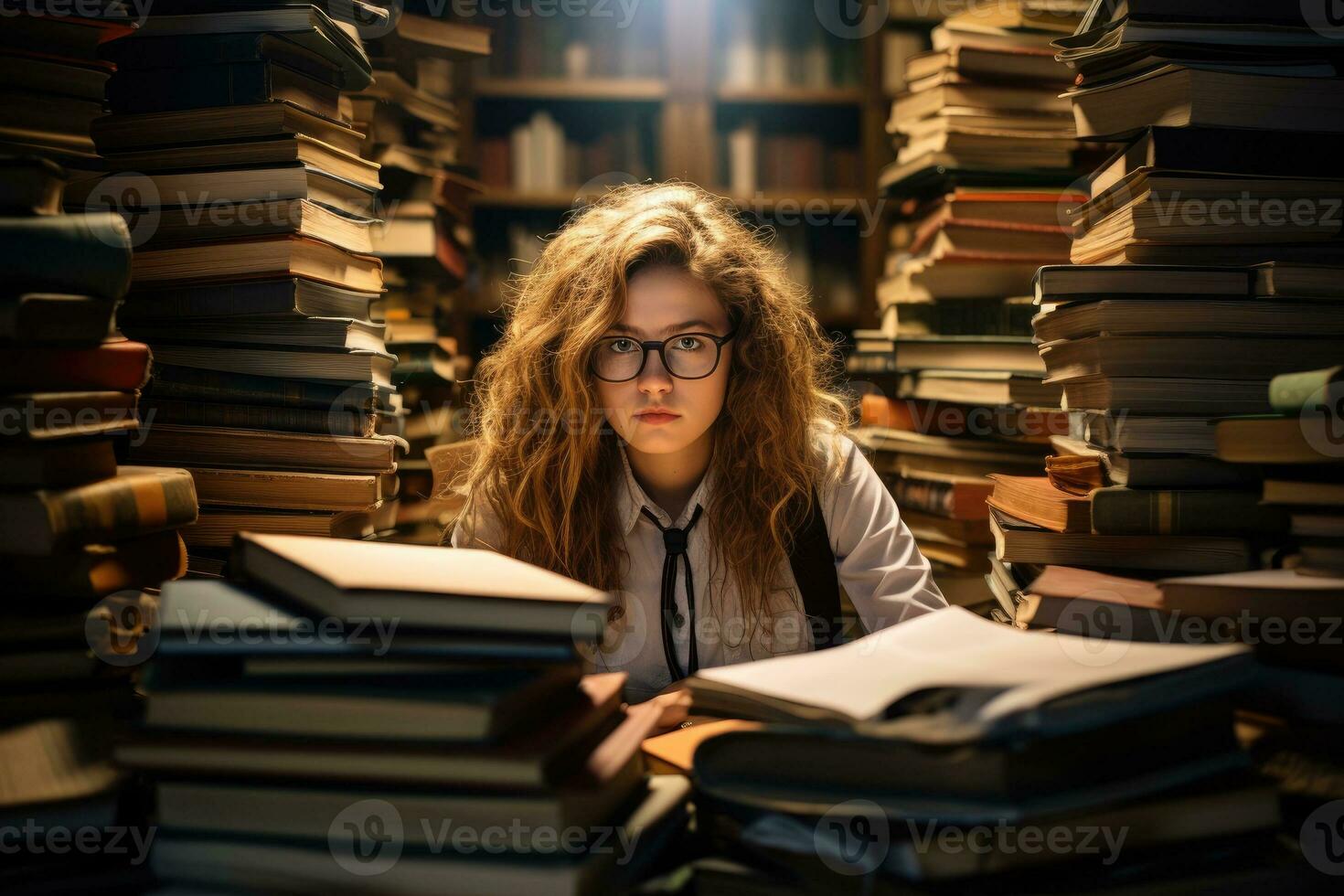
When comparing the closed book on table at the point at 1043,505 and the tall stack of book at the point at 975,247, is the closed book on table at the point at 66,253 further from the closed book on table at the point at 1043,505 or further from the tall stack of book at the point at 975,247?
the tall stack of book at the point at 975,247

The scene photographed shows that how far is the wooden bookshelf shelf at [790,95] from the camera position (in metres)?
3.85

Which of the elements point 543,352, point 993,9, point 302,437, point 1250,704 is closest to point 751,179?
point 993,9

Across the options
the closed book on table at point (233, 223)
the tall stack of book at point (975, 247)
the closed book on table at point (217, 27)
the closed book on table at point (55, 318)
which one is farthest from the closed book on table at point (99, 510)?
the tall stack of book at point (975, 247)

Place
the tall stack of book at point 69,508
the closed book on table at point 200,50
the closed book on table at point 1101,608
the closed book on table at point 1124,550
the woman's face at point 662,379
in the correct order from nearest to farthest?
1. the tall stack of book at point 69,508
2. the closed book on table at point 1101,608
3. the closed book on table at point 1124,550
4. the closed book on table at point 200,50
5. the woman's face at point 662,379

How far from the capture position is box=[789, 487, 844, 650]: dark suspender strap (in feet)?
5.77

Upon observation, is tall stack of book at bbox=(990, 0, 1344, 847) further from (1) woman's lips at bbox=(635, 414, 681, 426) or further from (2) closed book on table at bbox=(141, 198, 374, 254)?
(2) closed book on table at bbox=(141, 198, 374, 254)

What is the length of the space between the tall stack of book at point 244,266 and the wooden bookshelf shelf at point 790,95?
2.42m

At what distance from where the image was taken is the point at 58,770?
0.87 meters

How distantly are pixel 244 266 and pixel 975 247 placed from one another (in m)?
1.65

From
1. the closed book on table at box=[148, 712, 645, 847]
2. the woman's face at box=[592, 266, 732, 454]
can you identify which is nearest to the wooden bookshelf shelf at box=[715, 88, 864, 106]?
the woman's face at box=[592, 266, 732, 454]

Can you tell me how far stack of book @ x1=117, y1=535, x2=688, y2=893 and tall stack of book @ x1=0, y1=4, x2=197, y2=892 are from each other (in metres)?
0.14

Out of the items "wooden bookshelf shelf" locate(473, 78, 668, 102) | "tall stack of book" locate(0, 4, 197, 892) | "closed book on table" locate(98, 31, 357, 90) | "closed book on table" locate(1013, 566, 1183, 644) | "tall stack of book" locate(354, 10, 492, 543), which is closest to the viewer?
"tall stack of book" locate(0, 4, 197, 892)

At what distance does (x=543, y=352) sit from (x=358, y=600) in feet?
3.74

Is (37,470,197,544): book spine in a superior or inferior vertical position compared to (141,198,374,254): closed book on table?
inferior
